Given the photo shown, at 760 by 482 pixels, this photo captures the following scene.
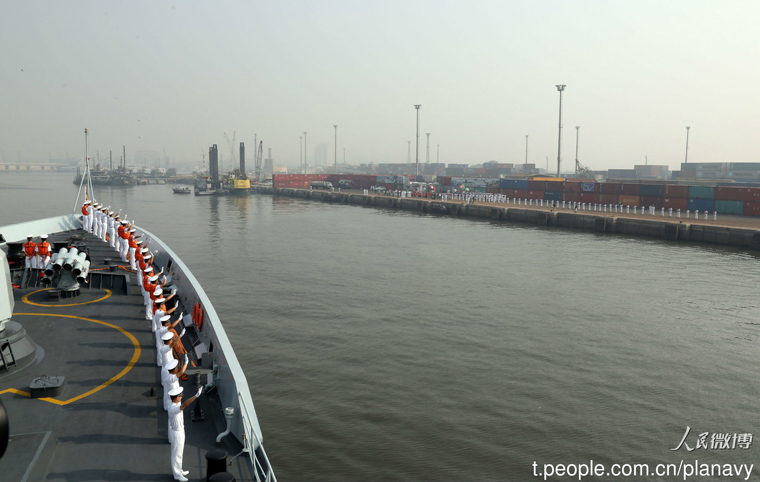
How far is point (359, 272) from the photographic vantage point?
31391 millimetres

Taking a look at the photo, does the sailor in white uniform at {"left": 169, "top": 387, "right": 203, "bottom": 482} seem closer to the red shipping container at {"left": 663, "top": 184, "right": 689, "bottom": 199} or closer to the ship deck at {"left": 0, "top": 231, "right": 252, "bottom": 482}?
the ship deck at {"left": 0, "top": 231, "right": 252, "bottom": 482}

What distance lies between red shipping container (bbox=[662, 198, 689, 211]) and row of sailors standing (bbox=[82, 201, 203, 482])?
55.7 m

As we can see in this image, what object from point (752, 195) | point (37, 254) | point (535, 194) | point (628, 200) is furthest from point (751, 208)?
point (37, 254)

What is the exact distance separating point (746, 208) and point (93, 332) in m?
59.8

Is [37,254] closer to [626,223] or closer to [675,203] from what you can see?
[626,223]

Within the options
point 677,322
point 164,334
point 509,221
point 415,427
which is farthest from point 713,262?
point 164,334

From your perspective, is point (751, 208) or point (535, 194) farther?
point (535, 194)

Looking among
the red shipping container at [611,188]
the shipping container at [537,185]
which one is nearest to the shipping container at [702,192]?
the red shipping container at [611,188]

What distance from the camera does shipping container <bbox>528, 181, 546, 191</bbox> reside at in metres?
72.9

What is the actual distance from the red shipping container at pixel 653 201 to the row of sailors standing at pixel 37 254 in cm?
5932

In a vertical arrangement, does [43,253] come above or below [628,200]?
below

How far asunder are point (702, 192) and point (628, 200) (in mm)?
7984

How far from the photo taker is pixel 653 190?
195 ft

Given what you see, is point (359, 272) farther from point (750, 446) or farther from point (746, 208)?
→ point (746, 208)
